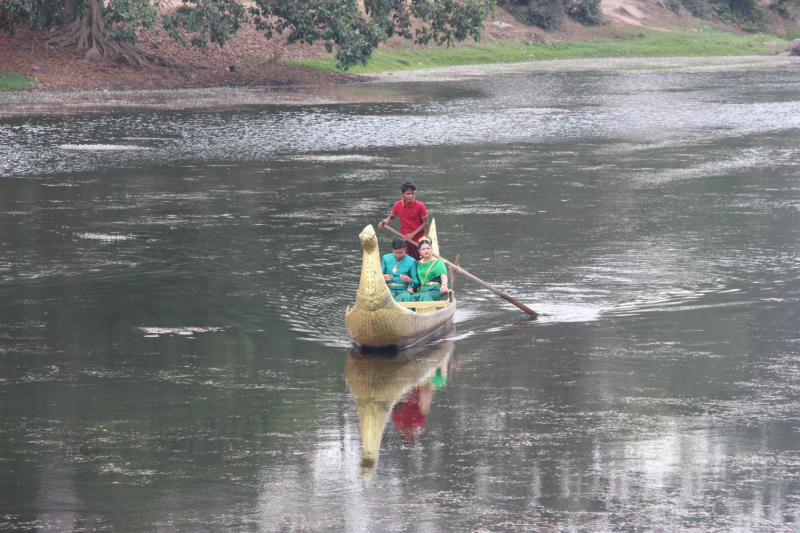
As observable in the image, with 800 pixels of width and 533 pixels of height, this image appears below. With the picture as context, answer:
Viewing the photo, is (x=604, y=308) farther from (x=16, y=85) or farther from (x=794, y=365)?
(x=16, y=85)

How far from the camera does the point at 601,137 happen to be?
30.2m

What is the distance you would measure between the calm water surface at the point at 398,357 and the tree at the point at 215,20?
14.8 meters

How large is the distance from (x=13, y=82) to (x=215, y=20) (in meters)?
9.00

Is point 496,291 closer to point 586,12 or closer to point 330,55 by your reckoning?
point 330,55

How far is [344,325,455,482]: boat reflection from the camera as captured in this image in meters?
9.41

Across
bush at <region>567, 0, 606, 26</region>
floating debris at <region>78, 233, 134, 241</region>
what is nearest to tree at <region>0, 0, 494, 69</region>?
floating debris at <region>78, 233, 134, 241</region>

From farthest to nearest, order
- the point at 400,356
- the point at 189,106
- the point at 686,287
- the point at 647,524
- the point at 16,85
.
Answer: the point at 16,85, the point at 189,106, the point at 686,287, the point at 400,356, the point at 647,524

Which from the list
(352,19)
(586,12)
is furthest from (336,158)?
(586,12)

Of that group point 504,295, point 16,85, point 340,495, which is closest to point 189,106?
point 16,85

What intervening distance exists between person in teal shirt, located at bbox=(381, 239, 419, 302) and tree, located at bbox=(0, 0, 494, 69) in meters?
29.1

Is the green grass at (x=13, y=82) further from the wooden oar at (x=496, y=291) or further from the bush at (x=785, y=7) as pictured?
the bush at (x=785, y=7)

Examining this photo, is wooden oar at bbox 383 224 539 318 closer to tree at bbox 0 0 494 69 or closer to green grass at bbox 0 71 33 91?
green grass at bbox 0 71 33 91

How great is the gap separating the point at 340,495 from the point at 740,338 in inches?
256

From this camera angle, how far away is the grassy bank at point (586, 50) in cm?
5212
